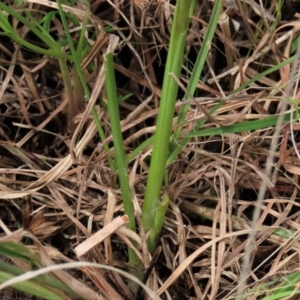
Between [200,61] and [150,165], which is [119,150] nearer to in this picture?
[150,165]

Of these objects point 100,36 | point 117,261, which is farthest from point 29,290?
point 100,36

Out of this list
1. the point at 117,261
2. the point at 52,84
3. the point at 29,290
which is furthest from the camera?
the point at 52,84

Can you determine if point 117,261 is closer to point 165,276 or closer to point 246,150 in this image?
point 165,276

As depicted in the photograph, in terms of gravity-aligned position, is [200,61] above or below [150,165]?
above

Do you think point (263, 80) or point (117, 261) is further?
point (263, 80)

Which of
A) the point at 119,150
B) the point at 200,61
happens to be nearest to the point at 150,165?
the point at 119,150

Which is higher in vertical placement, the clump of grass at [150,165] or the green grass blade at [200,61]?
the green grass blade at [200,61]

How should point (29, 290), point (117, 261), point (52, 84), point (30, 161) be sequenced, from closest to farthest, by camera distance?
point (29, 290) < point (117, 261) < point (30, 161) < point (52, 84)

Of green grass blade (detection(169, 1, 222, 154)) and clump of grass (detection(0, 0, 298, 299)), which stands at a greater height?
green grass blade (detection(169, 1, 222, 154))
